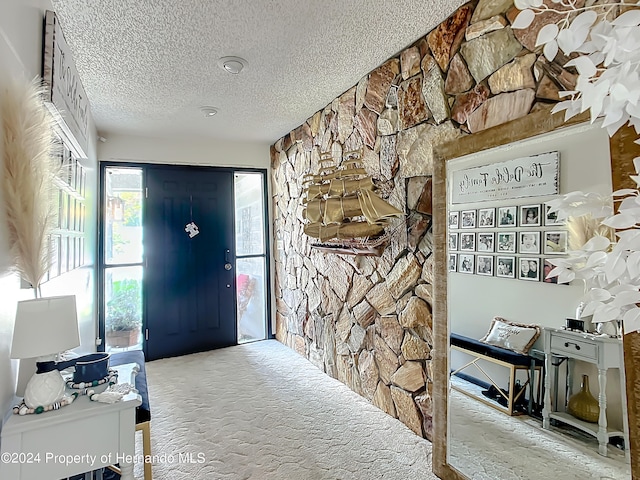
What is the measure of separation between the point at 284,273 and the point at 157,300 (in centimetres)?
155

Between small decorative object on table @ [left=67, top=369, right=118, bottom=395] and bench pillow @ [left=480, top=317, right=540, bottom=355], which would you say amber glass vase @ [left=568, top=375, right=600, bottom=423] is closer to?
bench pillow @ [left=480, top=317, right=540, bottom=355]

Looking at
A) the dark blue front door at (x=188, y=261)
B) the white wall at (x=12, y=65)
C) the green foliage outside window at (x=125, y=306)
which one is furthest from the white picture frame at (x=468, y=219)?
the green foliage outside window at (x=125, y=306)

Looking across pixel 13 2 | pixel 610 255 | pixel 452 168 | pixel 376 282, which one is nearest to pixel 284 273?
pixel 376 282

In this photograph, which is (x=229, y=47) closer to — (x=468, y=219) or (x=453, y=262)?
(x=468, y=219)

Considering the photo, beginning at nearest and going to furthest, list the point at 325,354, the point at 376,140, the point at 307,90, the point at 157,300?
the point at 376,140 < the point at 307,90 < the point at 325,354 < the point at 157,300

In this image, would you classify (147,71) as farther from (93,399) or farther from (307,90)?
(93,399)

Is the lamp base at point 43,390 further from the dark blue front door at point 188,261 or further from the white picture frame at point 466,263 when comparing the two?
the dark blue front door at point 188,261

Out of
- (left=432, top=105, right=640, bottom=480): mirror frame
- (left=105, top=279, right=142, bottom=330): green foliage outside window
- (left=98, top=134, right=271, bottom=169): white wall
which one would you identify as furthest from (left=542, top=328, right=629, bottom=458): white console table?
(left=105, top=279, right=142, bottom=330): green foliage outside window

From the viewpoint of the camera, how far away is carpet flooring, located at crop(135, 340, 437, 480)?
2156mm

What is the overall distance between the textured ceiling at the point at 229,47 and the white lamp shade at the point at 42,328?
1.59 meters

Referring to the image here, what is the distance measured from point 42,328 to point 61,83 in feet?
4.52

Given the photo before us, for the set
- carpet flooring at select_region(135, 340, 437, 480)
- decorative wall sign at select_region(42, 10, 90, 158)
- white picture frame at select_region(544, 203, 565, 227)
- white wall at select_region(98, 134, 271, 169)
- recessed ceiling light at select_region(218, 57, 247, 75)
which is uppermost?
recessed ceiling light at select_region(218, 57, 247, 75)

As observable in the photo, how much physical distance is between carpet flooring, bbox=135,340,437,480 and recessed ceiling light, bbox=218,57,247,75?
2.59 metres

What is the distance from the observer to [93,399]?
1411 mm
